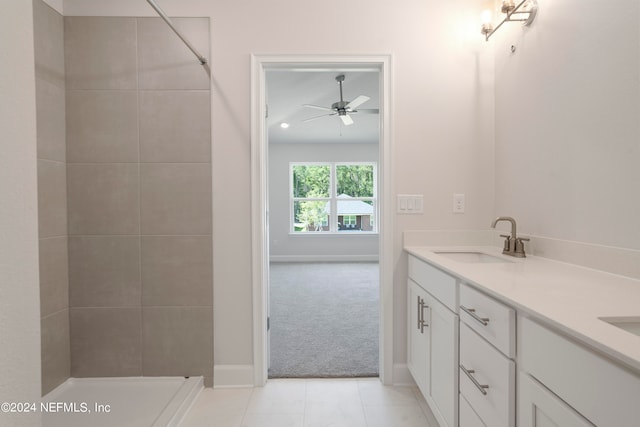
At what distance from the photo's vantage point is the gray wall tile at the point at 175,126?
1969 mm

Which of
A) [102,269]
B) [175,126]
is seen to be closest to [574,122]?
[175,126]

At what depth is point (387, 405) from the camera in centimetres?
182

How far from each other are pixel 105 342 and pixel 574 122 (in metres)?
2.87

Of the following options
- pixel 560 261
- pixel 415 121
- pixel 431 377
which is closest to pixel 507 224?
pixel 560 261

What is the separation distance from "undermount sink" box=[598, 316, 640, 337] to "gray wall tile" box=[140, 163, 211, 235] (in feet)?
6.21

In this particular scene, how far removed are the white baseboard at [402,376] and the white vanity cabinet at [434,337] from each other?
74mm

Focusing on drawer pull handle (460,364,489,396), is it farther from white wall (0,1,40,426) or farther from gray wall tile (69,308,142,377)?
gray wall tile (69,308,142,377)

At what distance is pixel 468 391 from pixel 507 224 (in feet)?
3.64

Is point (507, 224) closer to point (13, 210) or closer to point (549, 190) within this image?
point (549, 190)

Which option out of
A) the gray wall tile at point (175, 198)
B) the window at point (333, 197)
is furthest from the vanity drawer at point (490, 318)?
the window at point (333, 197)

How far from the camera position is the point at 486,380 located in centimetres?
109

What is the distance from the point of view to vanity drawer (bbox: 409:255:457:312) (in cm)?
138

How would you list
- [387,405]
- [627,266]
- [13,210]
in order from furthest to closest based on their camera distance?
[387,405] < [627,266] < [13,210]

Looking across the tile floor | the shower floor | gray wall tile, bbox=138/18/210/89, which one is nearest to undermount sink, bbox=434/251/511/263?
the tile floor
